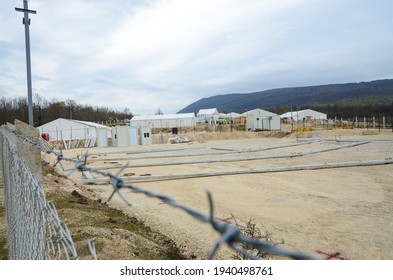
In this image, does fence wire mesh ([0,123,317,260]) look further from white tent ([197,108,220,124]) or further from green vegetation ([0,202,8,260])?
white tent ([197,108,220,124])

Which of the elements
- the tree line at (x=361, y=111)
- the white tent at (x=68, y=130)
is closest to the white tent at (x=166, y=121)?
the white tent at (x=68, y=130)

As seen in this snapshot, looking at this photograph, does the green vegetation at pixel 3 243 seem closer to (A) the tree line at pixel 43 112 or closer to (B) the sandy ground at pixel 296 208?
(B) the sandy ground at pixel 296 208

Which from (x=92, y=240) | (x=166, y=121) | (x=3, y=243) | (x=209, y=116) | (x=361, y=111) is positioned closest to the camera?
(x=92, y=240)

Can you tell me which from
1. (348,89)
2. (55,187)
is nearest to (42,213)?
(55,187)

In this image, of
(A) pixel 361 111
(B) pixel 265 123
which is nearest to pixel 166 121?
(B) pixel 265 123

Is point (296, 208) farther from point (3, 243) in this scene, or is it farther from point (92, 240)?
point (92, 240)

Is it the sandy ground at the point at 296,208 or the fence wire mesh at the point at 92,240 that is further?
the sandy ground at the point at 296,208

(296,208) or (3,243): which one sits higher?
(3,243)

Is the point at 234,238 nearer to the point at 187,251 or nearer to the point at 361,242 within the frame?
the point at 187,251

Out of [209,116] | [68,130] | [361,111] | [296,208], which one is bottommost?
[296,208]

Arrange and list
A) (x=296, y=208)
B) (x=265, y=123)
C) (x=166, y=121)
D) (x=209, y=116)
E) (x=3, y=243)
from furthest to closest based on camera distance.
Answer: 1. (x=209, y=116)
2. (x=166, y=121)
3. (x=265, y=123)
4. (x=296, y=208)
5. (x=3, y=243)

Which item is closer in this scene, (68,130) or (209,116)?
(68,130)

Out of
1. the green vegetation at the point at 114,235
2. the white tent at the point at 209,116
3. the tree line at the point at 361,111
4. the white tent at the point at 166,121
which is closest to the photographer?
the green vegetation at the point at 114,235
